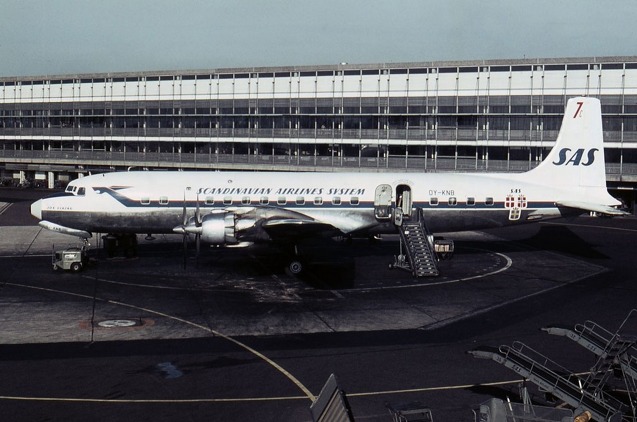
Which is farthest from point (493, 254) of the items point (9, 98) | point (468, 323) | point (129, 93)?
point (9, 98)

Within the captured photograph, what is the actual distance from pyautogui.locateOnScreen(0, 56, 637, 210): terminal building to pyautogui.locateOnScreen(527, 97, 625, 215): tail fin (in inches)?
1119

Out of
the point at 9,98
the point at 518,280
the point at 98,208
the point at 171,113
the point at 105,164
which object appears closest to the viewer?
the point at 518,280

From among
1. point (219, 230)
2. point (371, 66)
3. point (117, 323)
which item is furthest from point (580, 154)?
point (371, 66)

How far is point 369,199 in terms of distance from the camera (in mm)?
37219

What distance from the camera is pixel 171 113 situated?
84.2 m

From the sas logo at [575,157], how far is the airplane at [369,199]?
6 centimetres

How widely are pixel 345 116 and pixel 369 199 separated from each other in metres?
38.2

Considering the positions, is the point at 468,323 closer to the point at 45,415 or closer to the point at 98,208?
the point at 45,415

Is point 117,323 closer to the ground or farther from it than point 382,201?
closer to the ground

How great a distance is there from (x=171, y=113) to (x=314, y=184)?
52.4 meters

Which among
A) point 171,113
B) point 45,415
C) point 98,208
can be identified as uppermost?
point 171,113

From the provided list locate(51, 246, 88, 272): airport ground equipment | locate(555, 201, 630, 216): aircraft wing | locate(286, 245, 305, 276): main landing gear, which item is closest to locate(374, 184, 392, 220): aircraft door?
locate(286, 245, 305, 276): main landing gear

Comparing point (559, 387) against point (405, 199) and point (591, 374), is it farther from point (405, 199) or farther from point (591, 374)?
point (405, 199)

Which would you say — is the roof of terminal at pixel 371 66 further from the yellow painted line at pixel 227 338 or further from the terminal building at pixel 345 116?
the yellow painted line at pixel 227 338
